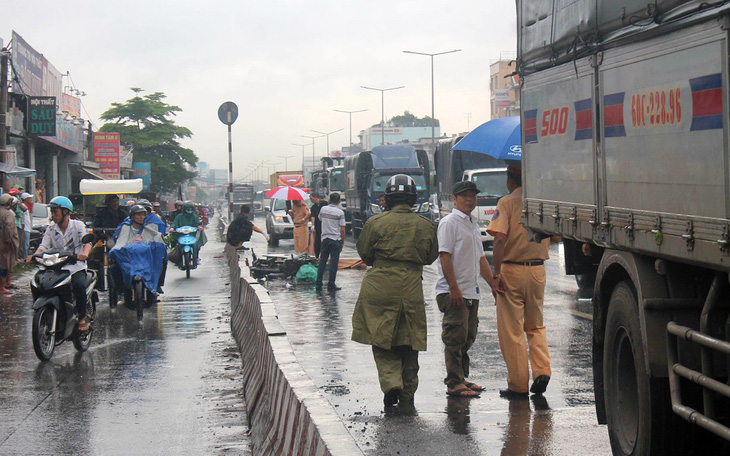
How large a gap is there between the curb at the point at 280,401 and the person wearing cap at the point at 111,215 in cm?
621

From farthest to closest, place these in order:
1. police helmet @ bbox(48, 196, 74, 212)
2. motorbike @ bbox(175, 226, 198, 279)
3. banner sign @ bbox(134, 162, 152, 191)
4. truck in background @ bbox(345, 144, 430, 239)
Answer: banner sign @ bbox(134, 162, 152, 191)
truck in background @ bbox(345, 144, 430, 239)
motorbike @ bbox(175, 226, 198, 279)
police helmet @ bbox(48, 196, 74, 212)

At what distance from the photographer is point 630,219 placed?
5172 millimetres

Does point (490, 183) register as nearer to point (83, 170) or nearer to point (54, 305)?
point (54, 305)

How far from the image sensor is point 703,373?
14.3 ft

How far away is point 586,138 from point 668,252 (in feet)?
5.04

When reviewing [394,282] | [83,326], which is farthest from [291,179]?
[394,282]

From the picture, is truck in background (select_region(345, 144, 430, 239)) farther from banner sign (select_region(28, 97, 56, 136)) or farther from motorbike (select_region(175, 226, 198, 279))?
motorbike (select_region(175, 226, 198, 279))

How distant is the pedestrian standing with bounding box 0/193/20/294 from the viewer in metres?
18.0

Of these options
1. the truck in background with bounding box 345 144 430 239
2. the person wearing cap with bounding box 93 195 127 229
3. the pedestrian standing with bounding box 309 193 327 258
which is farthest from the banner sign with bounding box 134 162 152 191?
the person wearing cap with bounding box 93 195 127 229

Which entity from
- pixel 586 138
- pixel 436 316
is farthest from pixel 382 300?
pixel 436 316

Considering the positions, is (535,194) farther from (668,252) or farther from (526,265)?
(668,252)

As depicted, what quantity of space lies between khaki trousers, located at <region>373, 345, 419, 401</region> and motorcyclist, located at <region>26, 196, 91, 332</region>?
4944mm

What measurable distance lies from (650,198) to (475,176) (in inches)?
839

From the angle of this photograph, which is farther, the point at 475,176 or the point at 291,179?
the point at 291,179
